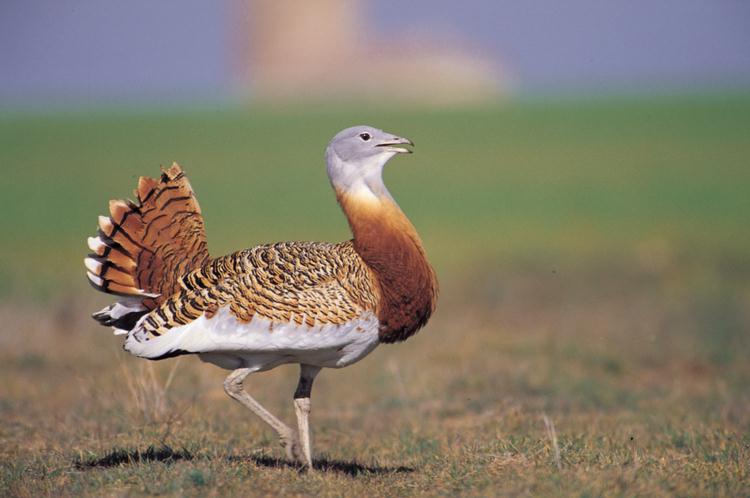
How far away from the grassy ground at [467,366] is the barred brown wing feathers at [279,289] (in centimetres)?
73

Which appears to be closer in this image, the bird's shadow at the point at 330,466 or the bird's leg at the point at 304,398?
the bird's shadow at the point at 330,466

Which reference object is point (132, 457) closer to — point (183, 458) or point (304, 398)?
point (183, 458)

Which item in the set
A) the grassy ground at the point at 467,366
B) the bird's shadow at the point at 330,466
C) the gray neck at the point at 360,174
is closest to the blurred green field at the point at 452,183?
the grassy ground at the point at 467,366

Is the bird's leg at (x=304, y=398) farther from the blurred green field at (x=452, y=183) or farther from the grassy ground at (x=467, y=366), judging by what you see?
the blurred green field at (x=452, y=183)

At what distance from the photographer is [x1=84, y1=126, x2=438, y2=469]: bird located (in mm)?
4754

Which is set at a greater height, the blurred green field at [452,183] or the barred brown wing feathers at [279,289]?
the blurred green field at [452,183]

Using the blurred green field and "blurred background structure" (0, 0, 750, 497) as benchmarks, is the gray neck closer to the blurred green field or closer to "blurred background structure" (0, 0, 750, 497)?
"blurred background structure" (0, 0, 750, 497)

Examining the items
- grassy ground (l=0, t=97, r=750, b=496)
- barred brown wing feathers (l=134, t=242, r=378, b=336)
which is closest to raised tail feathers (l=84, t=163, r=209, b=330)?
→ barred brown wing feathers (l=134, t=242, r=378, b=336)

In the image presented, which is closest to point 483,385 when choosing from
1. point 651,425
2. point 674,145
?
point 651,425

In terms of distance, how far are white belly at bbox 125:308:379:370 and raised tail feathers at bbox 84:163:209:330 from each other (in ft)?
1.13

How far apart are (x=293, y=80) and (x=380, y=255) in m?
78.7

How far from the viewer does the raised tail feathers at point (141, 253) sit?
17.0ft

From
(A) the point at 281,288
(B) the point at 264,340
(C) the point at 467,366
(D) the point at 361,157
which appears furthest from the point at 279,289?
(C) the point at 467,366

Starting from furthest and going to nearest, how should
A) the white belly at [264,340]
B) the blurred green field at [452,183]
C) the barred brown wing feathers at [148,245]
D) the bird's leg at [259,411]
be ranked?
the blurred green field at [452,183], the barred brown wing feathers at [148,245], the bird's leg at [259,411], the white belly at [264,340]
